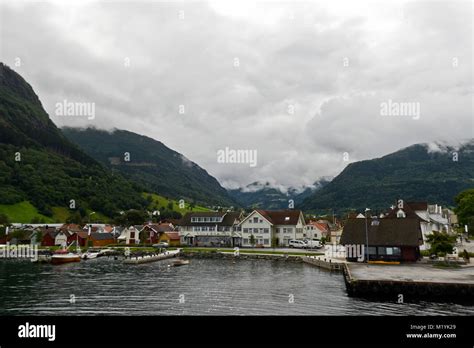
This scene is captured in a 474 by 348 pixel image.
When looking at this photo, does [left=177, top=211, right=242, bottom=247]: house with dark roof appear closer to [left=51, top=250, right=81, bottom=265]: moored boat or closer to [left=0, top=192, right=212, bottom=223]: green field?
[left=51, top=250, right=81, bottom=265]: moored boat

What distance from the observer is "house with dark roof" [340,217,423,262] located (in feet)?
189

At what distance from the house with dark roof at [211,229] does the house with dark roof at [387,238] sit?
161 ft

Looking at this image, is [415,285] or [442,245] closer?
[415,285]

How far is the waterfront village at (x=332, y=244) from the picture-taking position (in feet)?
138

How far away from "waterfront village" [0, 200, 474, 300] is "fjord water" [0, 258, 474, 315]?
11.4ft

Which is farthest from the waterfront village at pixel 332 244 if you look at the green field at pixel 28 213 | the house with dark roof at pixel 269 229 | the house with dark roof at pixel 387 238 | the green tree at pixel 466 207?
the green field at pixel 28 213

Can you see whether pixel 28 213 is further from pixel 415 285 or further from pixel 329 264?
pixel 415 285

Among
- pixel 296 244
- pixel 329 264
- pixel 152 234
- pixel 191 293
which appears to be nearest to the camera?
pixel 191 293

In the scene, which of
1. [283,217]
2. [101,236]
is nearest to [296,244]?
[283,217]

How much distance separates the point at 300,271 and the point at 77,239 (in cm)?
8110

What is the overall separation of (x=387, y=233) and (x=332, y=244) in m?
48.6

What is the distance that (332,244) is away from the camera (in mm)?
106750

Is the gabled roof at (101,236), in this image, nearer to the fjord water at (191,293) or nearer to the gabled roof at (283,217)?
the gabled roof at (283,217)
